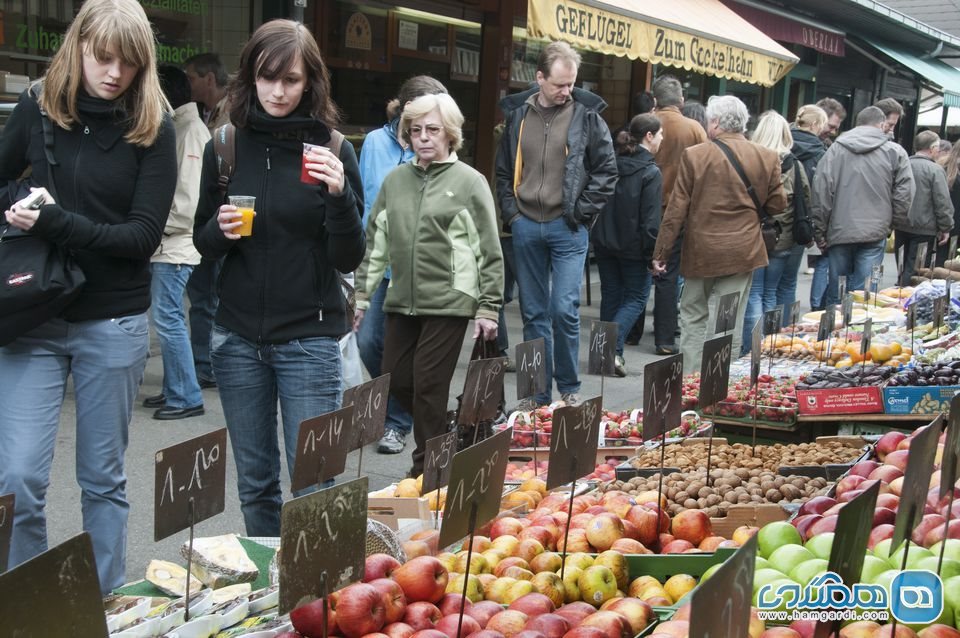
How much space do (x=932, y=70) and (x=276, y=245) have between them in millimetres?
20309

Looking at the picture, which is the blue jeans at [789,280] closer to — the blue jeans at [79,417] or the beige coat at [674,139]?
the beige coat at [674,139]

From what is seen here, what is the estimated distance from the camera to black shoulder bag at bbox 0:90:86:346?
124 inches

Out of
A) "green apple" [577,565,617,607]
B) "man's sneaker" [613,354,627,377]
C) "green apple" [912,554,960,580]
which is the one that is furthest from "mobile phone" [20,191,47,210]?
"man's sneaker" [613,354,627,377]

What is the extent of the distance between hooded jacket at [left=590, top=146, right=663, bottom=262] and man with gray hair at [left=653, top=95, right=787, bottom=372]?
124 centimetres

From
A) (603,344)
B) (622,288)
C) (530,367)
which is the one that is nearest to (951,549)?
(530,367)

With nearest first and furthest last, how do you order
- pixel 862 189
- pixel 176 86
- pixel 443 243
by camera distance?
pixel 443 243
pixel 176 86
pixel 862 189

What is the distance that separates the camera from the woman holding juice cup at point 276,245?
3.51 metres

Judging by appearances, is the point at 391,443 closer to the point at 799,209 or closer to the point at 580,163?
the point at 580,163

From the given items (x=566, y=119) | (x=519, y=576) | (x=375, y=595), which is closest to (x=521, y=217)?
(x=566, y=119)

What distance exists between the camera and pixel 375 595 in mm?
2504

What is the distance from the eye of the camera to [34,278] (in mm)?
3160

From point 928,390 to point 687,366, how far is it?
2306mm

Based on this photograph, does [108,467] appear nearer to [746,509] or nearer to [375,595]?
[375,595]

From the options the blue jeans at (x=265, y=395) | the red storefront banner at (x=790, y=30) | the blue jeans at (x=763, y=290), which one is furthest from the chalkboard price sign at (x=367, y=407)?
the red storefront banner at (x=790, y=30)
